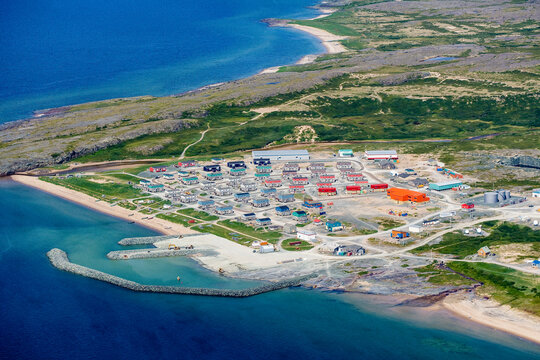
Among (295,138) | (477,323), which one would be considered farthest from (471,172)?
(477,323)

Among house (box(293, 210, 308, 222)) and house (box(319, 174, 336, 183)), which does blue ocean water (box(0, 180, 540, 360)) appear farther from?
house (box(319, 174, 336, 183))

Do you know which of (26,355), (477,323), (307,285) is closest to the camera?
(26,355)

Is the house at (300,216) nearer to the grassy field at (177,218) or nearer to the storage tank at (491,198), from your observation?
the grassy field at (177,218)

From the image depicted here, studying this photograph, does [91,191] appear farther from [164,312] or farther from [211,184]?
[164,312]

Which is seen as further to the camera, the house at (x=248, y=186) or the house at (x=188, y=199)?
the house at (x=248, y=186)

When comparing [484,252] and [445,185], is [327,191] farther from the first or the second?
[484,252]

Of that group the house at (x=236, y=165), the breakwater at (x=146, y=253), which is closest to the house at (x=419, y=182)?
the house at (x=236, y=165)
